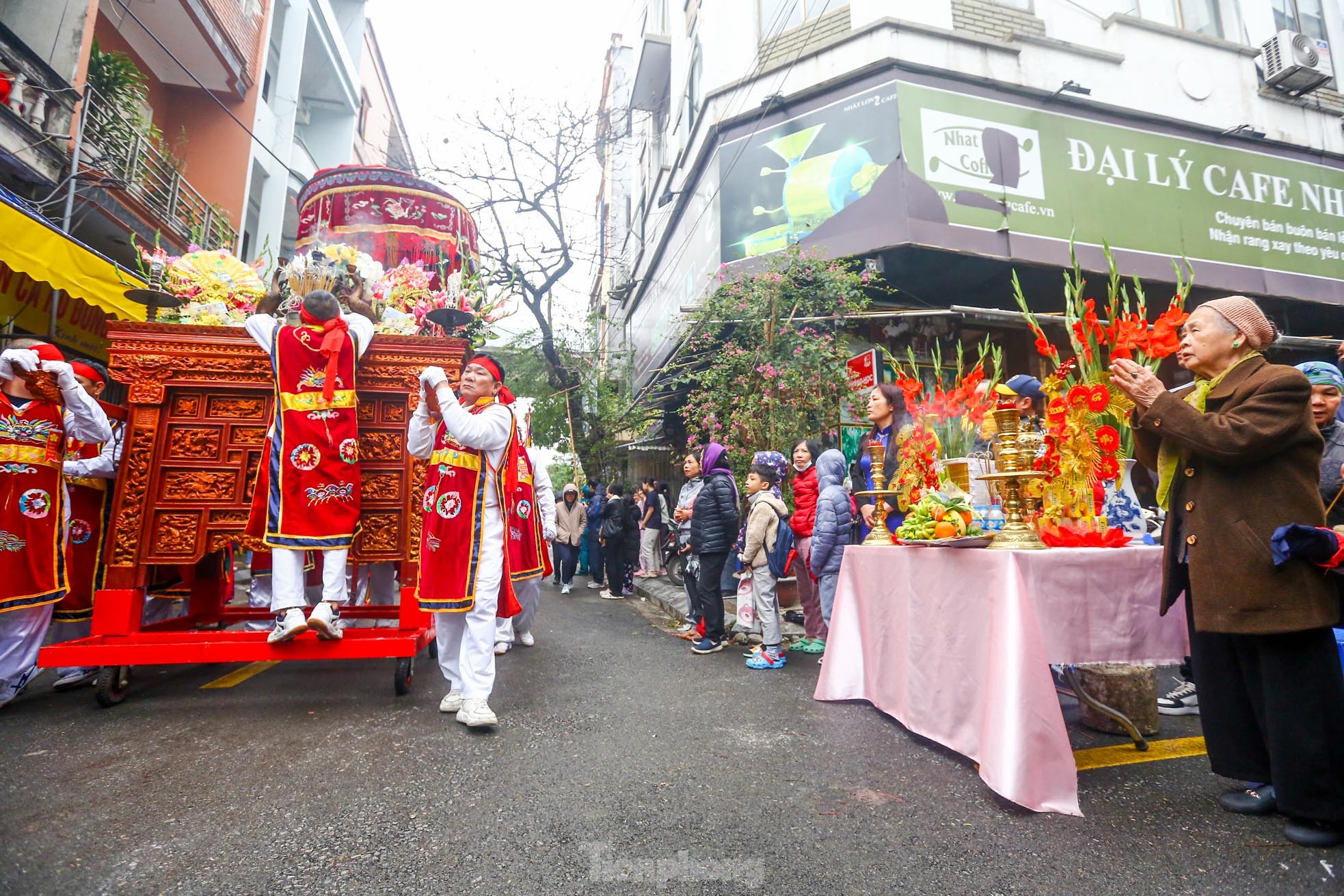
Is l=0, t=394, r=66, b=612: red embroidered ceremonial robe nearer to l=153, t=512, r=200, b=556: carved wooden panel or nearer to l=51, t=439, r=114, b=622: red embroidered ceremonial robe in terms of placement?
l=51, t=439, r=114, b=622: red embroidered ceremonial robe

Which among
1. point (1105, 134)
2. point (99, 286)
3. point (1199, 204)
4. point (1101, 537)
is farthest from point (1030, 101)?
point (99, 286)

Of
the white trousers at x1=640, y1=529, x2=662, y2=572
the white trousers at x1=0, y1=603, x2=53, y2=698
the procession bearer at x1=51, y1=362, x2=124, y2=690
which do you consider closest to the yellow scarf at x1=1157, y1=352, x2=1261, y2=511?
the procession bearer at x1=51, y1=362, x2=124, y2=690

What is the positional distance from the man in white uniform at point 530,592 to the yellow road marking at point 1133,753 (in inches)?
139

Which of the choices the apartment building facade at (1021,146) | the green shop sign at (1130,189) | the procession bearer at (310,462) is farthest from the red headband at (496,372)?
the green shop sign at (1130,189)

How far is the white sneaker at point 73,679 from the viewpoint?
379 centimetres

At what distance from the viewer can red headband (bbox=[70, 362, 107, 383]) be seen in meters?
4.06

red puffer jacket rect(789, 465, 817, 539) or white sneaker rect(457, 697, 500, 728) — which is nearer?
white sneaker rect(457, 697, 500, 728)

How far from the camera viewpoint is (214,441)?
11.7ft

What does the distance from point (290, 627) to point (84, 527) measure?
1.84 metres

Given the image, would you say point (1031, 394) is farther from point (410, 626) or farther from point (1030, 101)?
point (1030, 101)

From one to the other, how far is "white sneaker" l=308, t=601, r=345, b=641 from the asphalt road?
40 cm

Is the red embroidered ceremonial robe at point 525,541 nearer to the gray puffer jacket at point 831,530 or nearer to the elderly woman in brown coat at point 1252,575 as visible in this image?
the gray puffer jacket at point 831,530

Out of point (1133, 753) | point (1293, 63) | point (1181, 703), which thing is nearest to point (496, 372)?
point (1133, 753)

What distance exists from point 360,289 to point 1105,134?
10727 mm
